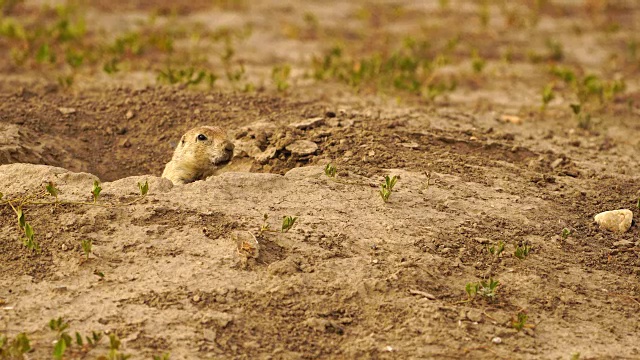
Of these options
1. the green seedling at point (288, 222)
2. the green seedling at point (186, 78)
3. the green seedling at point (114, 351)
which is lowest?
A: the green seedling at point (114, 351)

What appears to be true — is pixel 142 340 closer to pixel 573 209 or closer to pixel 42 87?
pixel 573 209

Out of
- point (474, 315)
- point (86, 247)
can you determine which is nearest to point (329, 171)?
point (474, 315)

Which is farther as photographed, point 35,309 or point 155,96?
point 155,96

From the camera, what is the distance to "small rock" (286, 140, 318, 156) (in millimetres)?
6227

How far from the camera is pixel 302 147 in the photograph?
6289mm

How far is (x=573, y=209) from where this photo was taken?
5910mm

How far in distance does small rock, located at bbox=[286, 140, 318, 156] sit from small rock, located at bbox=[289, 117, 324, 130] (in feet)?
0.93

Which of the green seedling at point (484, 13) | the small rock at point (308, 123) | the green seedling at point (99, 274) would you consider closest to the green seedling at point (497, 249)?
the small rock at point (308, 123)

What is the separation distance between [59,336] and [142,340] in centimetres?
39

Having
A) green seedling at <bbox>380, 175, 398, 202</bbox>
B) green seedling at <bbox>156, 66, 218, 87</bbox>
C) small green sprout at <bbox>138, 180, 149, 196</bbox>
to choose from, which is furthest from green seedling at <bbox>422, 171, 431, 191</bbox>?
green seedling at <bbox>156, 66, 218, 87</bbox>

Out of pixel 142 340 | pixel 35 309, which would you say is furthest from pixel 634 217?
pixel 35 309

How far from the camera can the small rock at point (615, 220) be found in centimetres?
573

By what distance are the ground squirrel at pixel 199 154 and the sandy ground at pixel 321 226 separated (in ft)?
0.73

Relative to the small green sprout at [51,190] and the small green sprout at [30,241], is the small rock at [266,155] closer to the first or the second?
the small green sprout at [51,190]
